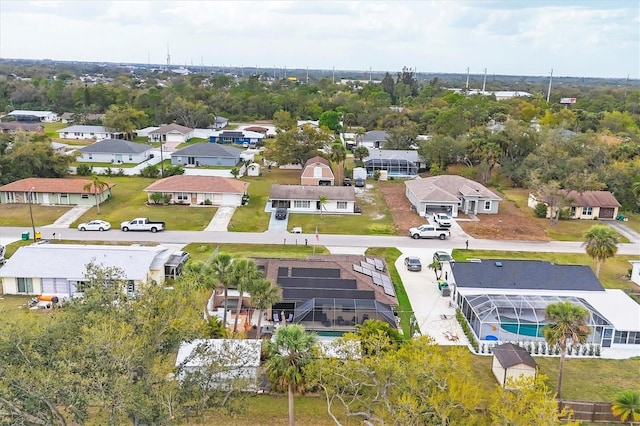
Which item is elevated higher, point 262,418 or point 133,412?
point 133,412

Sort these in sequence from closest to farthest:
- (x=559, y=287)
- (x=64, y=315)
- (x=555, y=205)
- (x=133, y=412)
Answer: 1. (x=133, y=412)
2. (x=64, y=315)
3. (x=559, y=287)
4. (x=555, y=205)

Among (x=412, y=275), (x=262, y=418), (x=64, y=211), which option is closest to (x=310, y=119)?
(x=64, y=211)

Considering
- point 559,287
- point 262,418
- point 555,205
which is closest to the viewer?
point 262,418

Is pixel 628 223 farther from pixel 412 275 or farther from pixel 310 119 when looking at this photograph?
pixel 310 119

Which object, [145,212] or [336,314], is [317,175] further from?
[336,314]

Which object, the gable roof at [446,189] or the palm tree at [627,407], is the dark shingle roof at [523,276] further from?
the gable roof at [446,189]

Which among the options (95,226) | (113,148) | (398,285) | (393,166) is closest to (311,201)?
(398,285)

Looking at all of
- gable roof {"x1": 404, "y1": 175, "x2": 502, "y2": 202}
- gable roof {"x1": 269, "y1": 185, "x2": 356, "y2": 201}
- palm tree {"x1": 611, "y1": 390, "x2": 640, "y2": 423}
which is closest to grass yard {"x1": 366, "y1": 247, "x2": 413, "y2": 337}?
palm tree {"x1": 611, "y1": 390, "x2": 640, "y2": 423}
